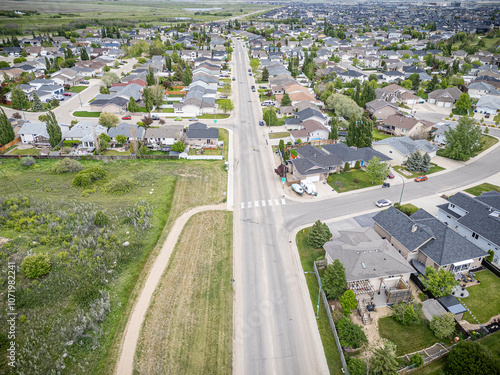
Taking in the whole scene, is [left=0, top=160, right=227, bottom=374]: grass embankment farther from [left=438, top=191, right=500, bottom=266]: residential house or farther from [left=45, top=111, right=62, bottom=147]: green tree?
[left=438, top=191, right=500, bottom=266]: residential house

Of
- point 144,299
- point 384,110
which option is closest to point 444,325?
point 144,299

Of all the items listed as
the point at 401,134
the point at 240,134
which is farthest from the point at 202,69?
the point at 401,134

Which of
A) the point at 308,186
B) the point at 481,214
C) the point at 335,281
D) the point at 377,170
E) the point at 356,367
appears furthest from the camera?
the point at 377,170

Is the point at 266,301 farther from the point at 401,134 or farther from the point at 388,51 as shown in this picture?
the point at 388,51

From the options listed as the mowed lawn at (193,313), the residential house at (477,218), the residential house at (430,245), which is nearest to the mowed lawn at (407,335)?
the residential house at (430,245)

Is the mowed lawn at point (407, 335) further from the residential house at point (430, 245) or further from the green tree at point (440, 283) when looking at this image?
the residential house at point (430, 245)

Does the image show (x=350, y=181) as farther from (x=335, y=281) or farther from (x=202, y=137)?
(x=202, y=137)
